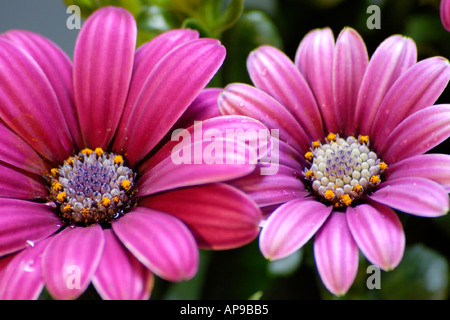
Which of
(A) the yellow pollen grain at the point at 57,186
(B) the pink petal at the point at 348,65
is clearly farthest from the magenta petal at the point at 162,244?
(B) the pink petal at the point at 348,65

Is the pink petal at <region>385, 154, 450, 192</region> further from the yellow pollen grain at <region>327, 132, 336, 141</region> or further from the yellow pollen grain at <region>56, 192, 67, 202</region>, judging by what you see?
the yellow pollen grain at <region>56, 192, 67, 202</region>

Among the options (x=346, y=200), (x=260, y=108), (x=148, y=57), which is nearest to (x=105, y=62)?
(x=148, y=57)

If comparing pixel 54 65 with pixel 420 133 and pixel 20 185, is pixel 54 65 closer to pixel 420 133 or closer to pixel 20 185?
pixel 20 185

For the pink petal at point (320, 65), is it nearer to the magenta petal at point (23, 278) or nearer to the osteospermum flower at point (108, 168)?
the osteospermum flower at point (108, 168)

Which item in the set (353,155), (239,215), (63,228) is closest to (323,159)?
(353,155)

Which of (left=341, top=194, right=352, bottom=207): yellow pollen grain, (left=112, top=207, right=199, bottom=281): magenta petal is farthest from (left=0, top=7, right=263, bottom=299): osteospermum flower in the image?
(left=341, top=194, right=352, bottom=207): yellow pollen grain
